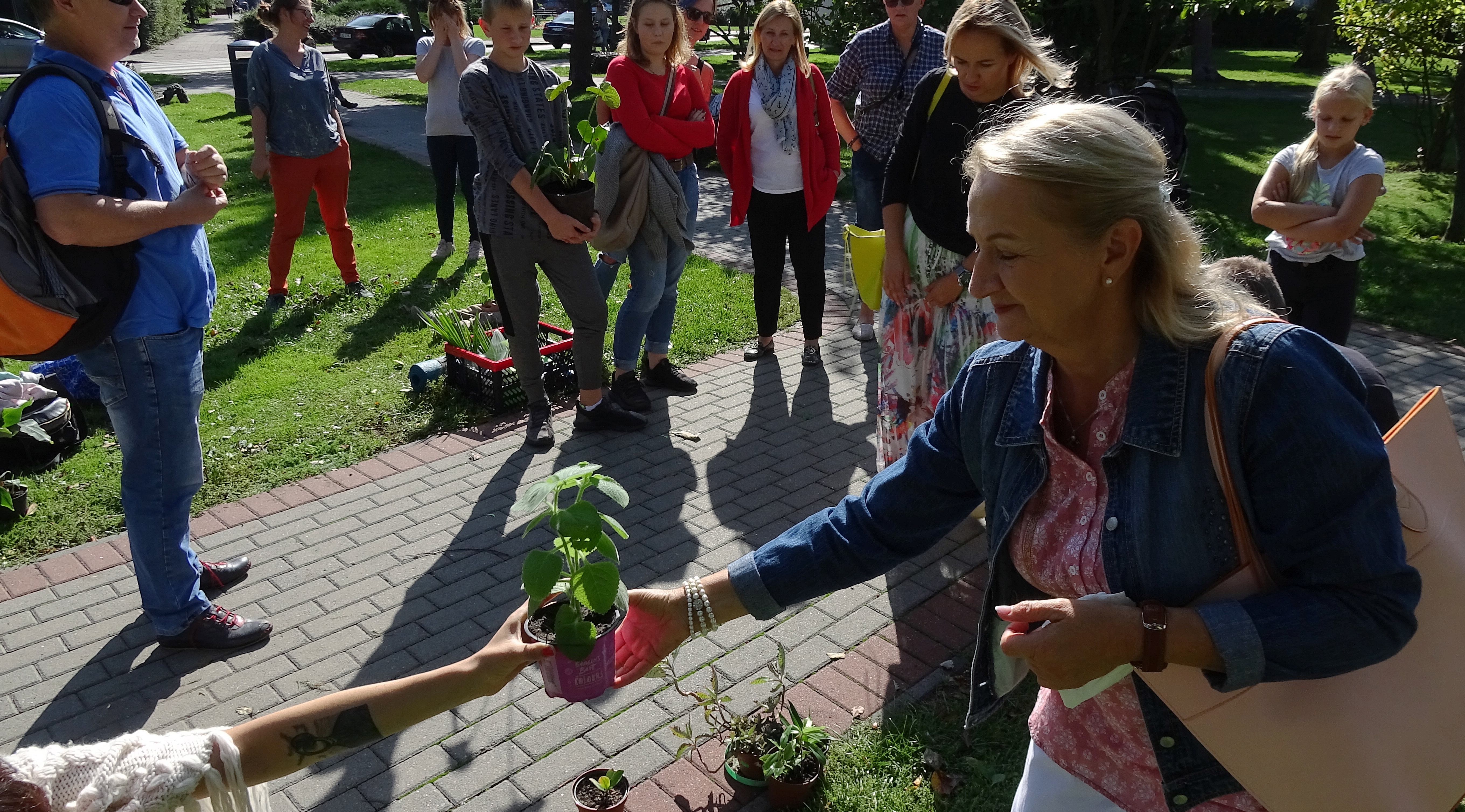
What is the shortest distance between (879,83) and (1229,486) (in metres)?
5.65

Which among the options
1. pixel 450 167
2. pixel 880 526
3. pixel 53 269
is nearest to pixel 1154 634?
pixel 880 526

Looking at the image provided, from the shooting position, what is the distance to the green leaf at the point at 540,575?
7.30ft

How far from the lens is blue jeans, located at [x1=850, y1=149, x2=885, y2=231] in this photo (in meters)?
7.32

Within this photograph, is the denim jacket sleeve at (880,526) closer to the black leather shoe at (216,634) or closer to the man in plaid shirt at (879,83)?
the black leather shoe at (216,634)

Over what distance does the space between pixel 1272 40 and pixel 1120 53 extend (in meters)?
23.0

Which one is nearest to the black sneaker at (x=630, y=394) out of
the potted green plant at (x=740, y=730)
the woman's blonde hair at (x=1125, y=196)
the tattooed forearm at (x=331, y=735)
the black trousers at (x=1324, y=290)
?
the potted green plant at (x=740, y=730)

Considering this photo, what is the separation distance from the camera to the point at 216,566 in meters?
4.67

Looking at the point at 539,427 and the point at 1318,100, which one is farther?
the point at 539,427

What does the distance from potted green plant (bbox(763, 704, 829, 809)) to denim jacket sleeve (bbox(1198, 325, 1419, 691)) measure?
183cm

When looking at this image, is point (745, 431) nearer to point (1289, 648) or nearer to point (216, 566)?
point (216, 566)

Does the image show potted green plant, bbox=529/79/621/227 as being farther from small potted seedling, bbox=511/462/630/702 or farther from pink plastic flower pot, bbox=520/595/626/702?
pink plastic flower pot, bbox=520/595/626/702

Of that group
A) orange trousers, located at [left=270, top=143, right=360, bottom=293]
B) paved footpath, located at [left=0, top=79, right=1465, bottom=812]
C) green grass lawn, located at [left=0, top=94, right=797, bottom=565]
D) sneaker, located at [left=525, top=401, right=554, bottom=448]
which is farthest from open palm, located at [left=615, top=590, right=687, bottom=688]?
orange trousers, located at [left=270, top=143, right=360, bottom=293]

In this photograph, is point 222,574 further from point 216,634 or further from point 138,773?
point 138,773

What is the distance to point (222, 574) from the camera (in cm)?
465
